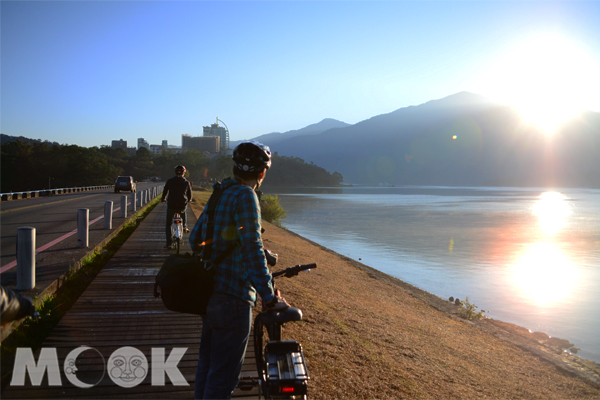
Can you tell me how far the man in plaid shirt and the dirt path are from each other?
179 centimetres

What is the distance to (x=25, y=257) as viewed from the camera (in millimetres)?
5469

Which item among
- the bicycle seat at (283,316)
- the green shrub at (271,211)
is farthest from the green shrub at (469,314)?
the green shrub at (271,211)

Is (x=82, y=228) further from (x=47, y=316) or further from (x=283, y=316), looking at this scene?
(x=283, y=316)

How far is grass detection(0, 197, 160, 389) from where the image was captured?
4105 millimetres

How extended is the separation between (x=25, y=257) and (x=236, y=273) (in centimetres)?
430

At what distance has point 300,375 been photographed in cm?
255

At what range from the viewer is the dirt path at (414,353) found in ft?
16.0

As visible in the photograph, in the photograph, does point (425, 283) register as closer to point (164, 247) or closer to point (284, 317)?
point (164, 247)

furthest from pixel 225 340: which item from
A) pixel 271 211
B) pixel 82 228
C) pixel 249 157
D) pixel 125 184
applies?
pixel 125 184

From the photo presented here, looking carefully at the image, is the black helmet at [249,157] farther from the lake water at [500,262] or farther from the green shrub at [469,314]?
the green shrub at [469,314]

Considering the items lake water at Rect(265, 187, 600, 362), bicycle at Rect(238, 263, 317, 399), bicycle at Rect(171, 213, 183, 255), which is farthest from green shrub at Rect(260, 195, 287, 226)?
bicycle at Rect(238, 263, 317, 399)

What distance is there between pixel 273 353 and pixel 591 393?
24.2 feet

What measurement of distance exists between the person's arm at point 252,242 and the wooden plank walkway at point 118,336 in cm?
171

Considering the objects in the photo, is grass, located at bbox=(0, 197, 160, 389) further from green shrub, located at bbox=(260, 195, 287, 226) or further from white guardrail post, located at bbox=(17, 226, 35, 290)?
green shrub, located at bbox=(260, 195, 287, 226)
